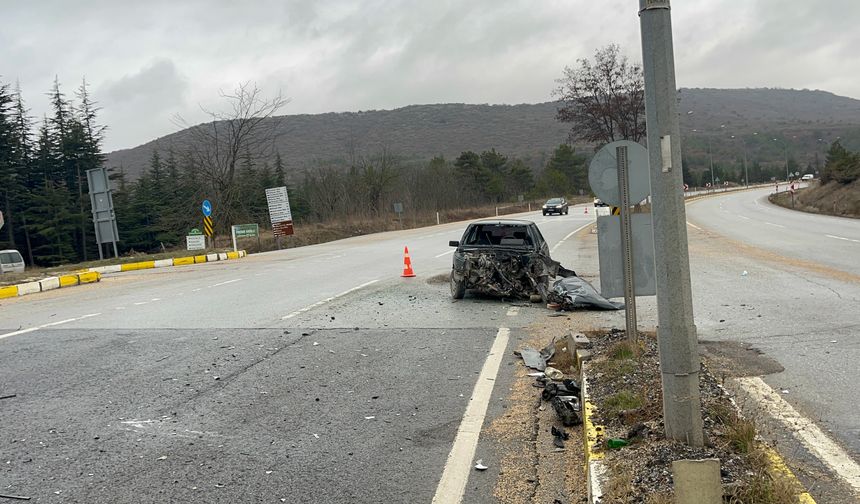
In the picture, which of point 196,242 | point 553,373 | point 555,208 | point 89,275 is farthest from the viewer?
point 555,208

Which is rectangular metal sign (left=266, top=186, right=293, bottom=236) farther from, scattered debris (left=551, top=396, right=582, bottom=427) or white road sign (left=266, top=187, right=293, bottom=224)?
scattered debris (left=551, top=396, right=582, bottom=427)

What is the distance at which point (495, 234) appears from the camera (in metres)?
13.3

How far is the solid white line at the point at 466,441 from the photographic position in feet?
14.1

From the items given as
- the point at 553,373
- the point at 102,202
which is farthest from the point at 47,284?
the point at 553,373

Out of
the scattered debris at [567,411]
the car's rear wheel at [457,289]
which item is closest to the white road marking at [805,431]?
the scattered debris at [567,411]

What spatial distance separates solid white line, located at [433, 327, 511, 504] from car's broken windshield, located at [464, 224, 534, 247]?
521 centimetres

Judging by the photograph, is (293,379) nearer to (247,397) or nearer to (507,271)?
(247,397)

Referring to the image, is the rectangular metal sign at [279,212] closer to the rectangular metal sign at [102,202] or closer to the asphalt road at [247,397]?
the rectangular metal sign at [102,202]

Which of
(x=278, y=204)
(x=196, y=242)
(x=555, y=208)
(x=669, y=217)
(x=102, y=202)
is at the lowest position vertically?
(x=555, y=208)

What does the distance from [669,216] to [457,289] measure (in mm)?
9155

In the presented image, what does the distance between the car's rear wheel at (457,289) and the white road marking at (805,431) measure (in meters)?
6.82

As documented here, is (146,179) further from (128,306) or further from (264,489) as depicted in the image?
(264,489)

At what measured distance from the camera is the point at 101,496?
168 inches

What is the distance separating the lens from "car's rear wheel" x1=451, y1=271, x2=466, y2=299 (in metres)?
13.0
